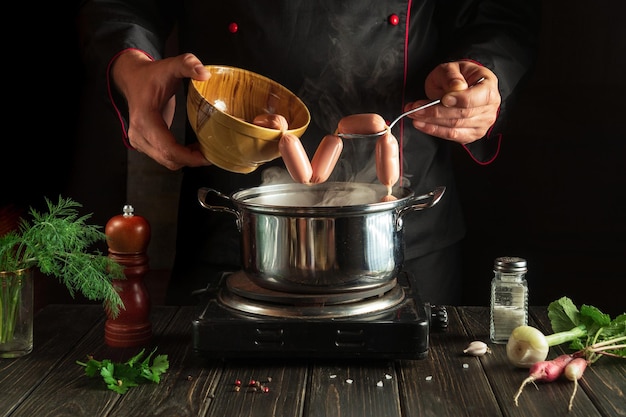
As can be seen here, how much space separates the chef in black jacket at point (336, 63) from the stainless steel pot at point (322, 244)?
1.28ft

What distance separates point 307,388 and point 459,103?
70 cm

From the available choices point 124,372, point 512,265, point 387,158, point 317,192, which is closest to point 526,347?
point 512,265

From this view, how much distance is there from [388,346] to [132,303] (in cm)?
49

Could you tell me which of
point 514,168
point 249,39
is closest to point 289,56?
point 249,39

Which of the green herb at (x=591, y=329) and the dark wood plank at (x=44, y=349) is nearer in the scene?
the dark wood plank at (x=44, y=349)

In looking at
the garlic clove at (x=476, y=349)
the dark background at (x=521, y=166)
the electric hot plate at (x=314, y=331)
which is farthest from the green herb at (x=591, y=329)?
the dark background at (x=521, y=166)

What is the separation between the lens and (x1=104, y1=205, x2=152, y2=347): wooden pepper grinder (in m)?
1.54

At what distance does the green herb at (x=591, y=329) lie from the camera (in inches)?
57.7

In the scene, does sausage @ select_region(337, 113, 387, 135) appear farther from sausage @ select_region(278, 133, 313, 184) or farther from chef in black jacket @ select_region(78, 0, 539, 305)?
chef in black jacket @ select_region(78, 0, 539, 305)

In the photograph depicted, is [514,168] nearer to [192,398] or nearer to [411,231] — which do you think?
[411,231]

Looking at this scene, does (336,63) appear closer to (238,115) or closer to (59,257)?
Answer: (238,115)

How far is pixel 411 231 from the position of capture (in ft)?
7.03

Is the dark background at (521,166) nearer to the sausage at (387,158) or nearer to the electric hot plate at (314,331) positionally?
the sausage at (387,158)

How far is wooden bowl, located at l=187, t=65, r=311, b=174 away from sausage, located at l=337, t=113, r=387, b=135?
0.29 ft
